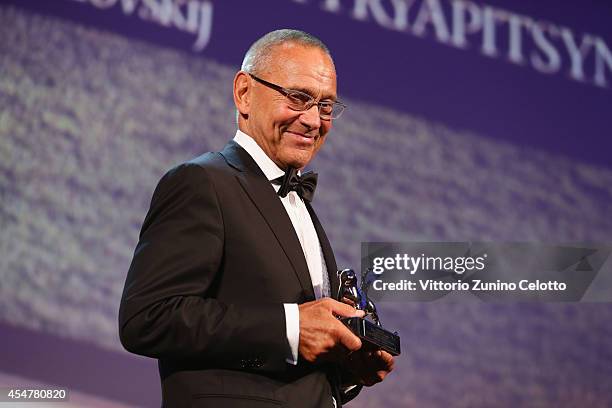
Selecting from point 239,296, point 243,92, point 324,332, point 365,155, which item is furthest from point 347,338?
point 365,155

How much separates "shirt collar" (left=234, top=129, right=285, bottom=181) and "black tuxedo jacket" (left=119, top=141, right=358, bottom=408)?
0.52ft

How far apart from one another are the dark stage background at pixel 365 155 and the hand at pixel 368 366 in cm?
137

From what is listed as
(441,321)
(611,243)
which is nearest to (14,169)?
(441,321)

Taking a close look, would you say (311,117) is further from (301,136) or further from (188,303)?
(188,303)

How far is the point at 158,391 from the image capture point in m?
2.95

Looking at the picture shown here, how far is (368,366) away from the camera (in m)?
1.57

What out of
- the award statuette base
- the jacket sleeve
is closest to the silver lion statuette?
the award statuette base

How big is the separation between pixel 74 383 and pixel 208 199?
183cm

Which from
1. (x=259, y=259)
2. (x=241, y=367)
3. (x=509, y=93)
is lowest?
(x=241, y=367)

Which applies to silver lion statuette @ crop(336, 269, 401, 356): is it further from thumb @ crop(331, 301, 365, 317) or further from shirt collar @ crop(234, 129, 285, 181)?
shirt collar @ crop(234, 129, 285, 181)

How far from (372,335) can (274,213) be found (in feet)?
1.03

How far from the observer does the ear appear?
175 centimetres

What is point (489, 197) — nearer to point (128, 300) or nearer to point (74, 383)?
point (74, 383)

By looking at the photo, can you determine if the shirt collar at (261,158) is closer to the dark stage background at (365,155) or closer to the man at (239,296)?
the man at (239,296)
